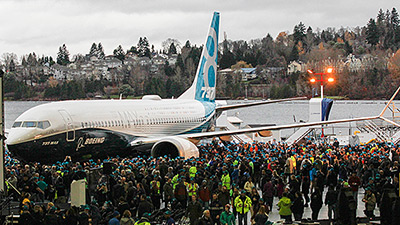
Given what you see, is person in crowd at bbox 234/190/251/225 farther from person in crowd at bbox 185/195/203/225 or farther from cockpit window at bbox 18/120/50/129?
cockpit window at bbox 18/120/50/129

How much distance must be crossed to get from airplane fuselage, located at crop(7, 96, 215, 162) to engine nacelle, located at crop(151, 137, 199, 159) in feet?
3.79

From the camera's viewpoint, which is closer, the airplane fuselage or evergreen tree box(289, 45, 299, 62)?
the airplane fuselage

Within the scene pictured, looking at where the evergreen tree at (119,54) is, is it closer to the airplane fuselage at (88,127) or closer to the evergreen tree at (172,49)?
the evergreen tree at (172,49)

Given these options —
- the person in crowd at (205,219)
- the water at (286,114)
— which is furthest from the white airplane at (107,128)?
the water at (286,114)

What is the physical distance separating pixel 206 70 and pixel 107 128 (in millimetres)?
10561

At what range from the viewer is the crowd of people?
39.6 ft

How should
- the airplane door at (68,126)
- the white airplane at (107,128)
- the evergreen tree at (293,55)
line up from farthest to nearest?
the evergreen tree at (293,55) → the airplane door at (68,126) → the white airplane at (107,128)

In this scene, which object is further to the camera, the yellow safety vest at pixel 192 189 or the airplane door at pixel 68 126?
the airplane door at pixel 68 126

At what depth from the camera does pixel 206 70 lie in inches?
1265

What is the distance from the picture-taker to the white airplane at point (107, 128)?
785 inches

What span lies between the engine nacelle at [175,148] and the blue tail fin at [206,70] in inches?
330

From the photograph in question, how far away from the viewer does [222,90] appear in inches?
5059

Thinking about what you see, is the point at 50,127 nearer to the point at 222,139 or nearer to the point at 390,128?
the point at 222,139

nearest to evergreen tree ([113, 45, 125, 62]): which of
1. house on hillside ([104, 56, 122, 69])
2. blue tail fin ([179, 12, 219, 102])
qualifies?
house on hillside ([104, 56, 122, 69])
